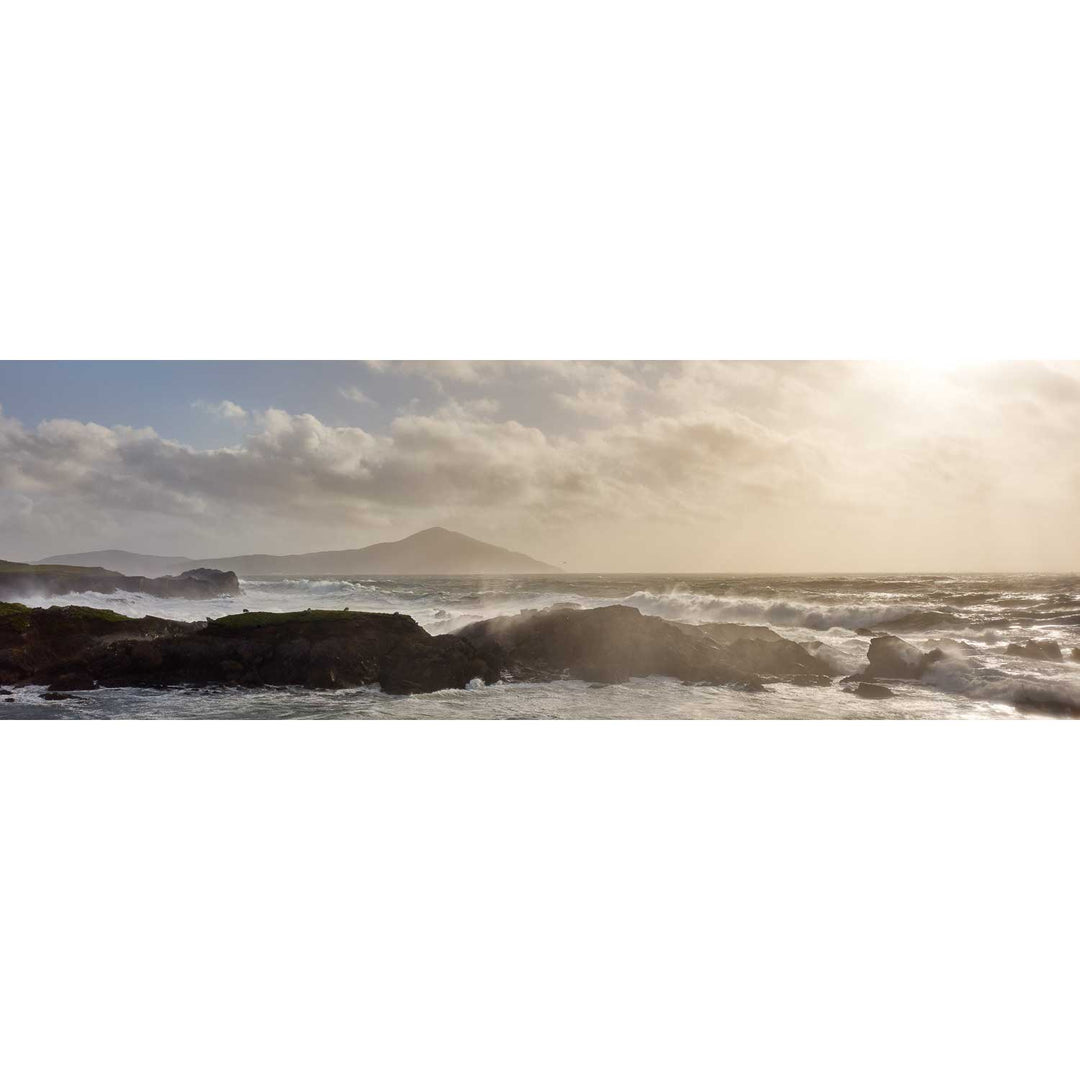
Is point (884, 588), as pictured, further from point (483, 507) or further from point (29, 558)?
point (29, 558)

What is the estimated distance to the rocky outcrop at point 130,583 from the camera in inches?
227

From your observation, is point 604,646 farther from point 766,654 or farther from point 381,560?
point 381,560

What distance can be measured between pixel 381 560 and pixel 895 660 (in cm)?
365

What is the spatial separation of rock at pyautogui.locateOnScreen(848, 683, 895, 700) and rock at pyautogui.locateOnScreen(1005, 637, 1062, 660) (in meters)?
0.90

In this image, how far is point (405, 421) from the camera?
5.76 meters

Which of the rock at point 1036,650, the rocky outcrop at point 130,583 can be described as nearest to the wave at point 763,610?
the rock at point 1036,650

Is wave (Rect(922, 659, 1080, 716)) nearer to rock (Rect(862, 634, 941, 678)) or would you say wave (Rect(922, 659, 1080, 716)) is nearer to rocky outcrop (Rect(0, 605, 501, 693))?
rock (Rect(862, 634, 941, 678))

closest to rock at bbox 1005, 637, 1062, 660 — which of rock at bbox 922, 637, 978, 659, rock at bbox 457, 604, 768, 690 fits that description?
rock at bbox 922, 637, 978, 659

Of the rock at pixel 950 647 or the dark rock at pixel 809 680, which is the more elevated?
the rock at pixel 950 647

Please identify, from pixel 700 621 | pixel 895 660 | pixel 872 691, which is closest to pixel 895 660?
pixel 895 660

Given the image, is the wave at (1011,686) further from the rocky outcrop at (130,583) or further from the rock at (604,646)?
the rocky outcrop at (130,583)

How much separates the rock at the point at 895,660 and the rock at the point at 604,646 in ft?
2.71
